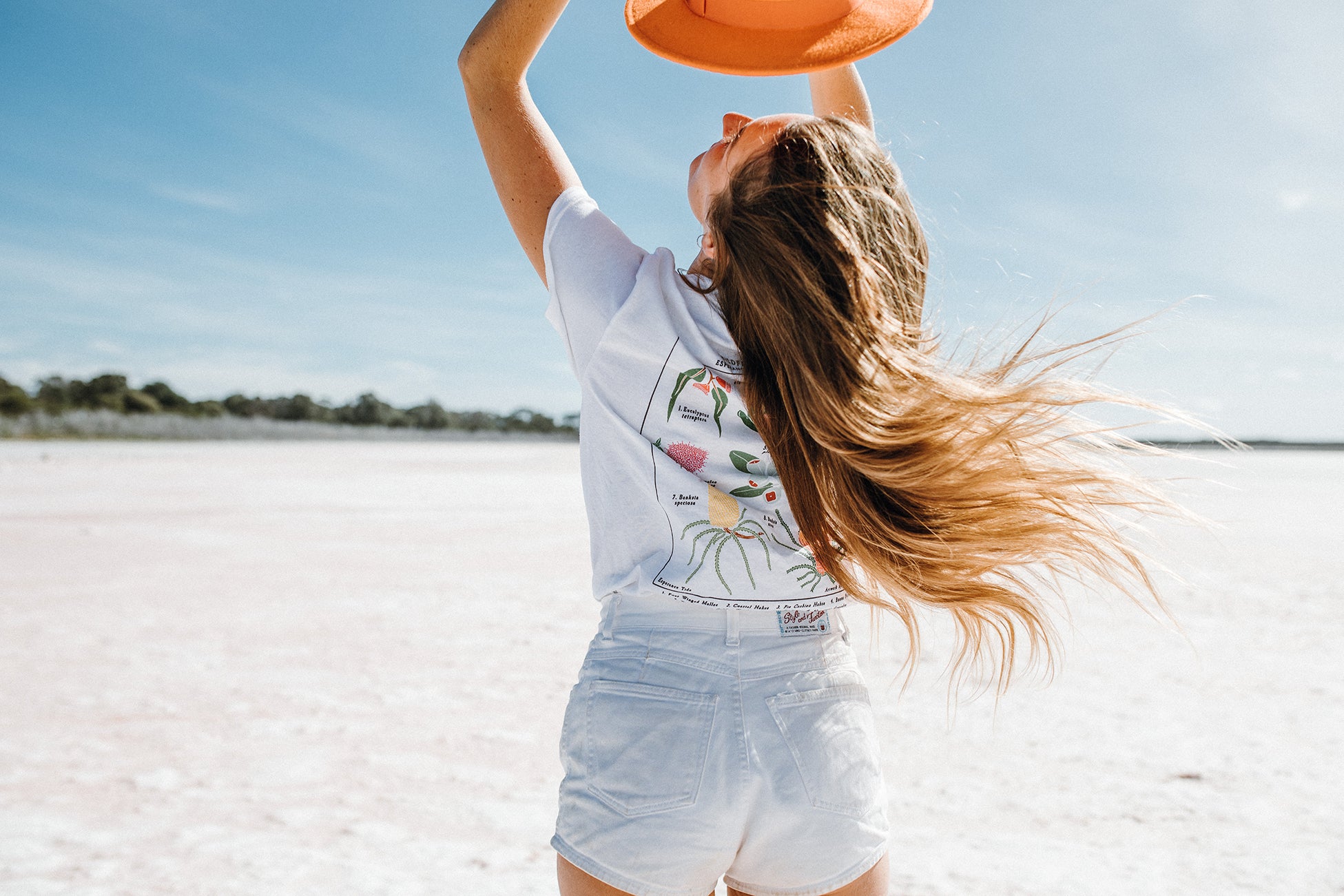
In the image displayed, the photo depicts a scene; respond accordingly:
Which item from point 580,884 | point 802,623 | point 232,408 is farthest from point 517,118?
point 232,408

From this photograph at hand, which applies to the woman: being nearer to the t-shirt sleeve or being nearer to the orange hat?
the t-shirt sleeve

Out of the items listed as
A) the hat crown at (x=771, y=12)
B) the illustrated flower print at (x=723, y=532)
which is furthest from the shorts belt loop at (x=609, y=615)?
the hat crown at (x=771, y=12)

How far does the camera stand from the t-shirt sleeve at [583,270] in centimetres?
117

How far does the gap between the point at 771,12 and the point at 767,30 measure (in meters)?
0.03

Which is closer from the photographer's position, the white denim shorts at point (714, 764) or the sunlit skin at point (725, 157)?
the white denim shorts at point (714, 764)

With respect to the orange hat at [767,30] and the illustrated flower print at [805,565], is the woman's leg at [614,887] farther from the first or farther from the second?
the orange hat at [767,30]

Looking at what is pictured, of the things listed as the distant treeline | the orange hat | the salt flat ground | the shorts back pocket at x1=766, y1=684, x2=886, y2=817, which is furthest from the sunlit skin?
the distant treeline

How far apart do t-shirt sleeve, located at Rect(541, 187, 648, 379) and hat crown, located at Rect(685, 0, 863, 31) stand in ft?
1.77

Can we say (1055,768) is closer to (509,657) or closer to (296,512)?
(509,657)

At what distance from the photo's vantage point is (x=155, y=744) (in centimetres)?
373

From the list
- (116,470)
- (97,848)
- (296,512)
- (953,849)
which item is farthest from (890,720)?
(116,470)

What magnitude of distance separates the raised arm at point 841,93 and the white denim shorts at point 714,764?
114cm

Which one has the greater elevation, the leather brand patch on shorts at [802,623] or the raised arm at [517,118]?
the raised arm at [517,118]

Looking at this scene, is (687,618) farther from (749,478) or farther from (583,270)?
(583,270)
